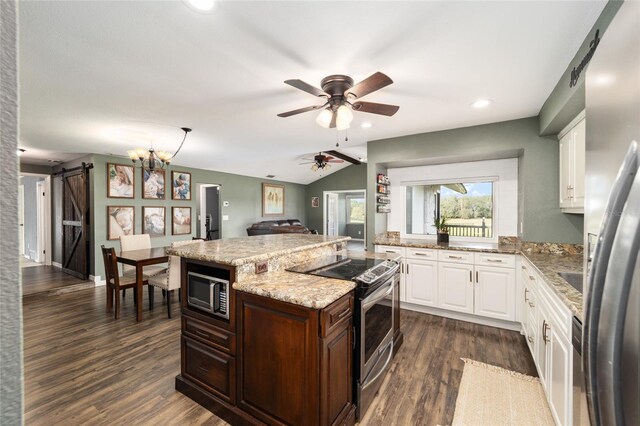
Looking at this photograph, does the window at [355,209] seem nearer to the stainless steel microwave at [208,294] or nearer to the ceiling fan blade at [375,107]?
the ceiling fan blade at [375,107]

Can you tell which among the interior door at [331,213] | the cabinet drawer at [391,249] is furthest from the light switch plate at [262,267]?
the interior door at [331,213]

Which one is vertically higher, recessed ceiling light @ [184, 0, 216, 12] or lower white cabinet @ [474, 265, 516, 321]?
recessed ceiling light @ [184, 0, 216, 12]

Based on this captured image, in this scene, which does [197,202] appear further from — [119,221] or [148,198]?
[119,221]

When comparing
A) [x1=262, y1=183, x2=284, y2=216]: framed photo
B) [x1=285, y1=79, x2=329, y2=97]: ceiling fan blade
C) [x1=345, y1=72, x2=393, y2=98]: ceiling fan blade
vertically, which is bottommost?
[x1=262, y1=183, x2=284, y2=216]: framed photo

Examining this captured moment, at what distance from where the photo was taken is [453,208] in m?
4.30

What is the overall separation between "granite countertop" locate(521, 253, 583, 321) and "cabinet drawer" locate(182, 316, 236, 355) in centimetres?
191

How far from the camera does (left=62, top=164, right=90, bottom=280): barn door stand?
525 centimetres

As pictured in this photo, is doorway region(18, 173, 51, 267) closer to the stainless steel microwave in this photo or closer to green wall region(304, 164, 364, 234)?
the stainless steel microwave

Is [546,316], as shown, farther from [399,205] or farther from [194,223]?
[194,223]

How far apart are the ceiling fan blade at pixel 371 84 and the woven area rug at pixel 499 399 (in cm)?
228

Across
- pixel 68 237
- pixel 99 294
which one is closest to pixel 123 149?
pixel 99 294

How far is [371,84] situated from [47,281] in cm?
632

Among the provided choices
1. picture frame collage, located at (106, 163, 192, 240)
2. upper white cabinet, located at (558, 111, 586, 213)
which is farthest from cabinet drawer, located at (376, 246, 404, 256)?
picture frame collage, located at (106, 163, 192, 240)

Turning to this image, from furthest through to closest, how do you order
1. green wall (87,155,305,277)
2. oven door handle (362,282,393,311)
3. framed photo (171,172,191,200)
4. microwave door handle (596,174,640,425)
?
1. framed photo (171,172,191,200)
2. green wall (87,155,305,277)
3. oven door handle (362,282,393,311)
4. microwave door handle (596,174,640,425)
